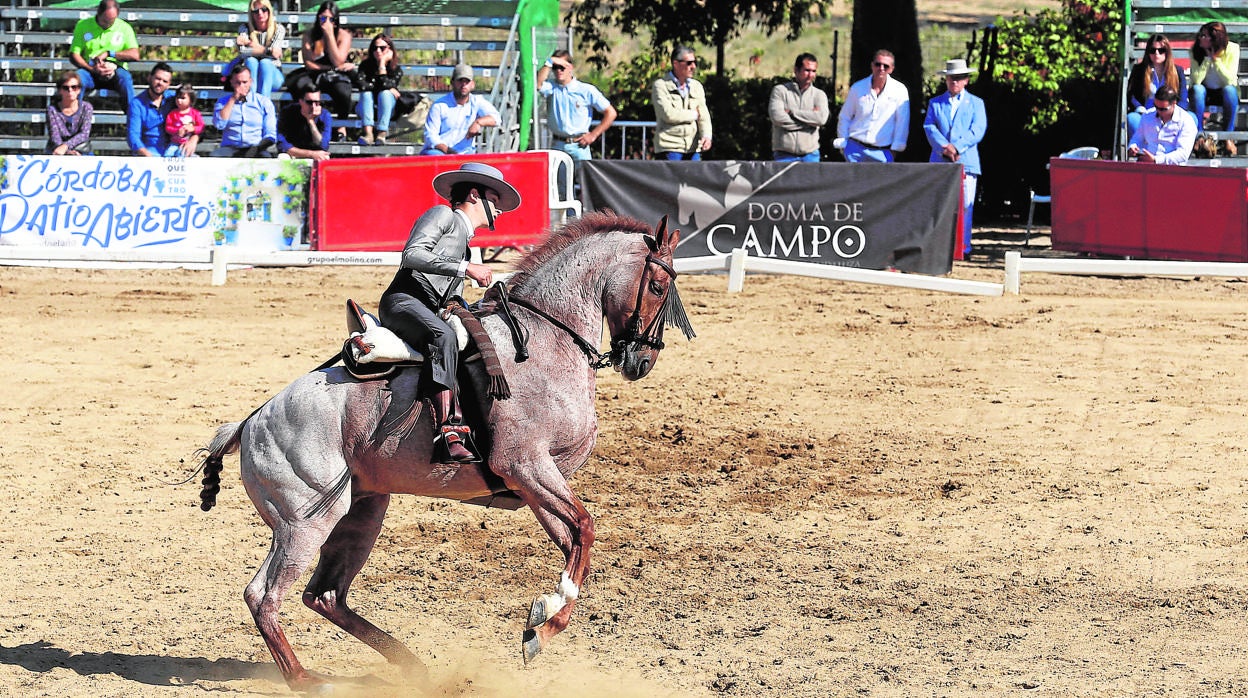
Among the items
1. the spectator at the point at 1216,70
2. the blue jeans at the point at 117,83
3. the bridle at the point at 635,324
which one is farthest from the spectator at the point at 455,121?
the bridle at the point at 635,324

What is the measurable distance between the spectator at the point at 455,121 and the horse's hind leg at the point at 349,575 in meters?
11.5

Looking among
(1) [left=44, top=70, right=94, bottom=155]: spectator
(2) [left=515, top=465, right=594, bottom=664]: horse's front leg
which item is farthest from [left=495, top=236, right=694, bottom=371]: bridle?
(1) [left=44, top=70, right=94, bottom=155]: spectator

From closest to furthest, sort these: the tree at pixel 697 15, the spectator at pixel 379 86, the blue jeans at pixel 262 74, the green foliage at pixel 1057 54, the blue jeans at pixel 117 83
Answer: the blue jeans at pixel 262 74, the spectator at pixel 379 86, the blue jeans at pixel 117 83, the green foliage at pixel 1057 54, the tree at pixel 697 15

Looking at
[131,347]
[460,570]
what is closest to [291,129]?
[131,347]

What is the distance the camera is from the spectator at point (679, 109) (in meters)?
17.7

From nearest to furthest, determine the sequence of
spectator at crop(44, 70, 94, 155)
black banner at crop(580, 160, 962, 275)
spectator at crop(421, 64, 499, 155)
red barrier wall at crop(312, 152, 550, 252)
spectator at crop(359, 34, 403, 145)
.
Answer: black banner at crop(580, 160, 962, 275) → red barrier wall at crop(312, 152, 550, 252) → spectator at crop(421, 64, 499, 155) → spectator at crop(44, 70, 94, 155) → spectator at crop(359, 34, 403, 145)

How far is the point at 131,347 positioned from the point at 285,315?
1.77 metres

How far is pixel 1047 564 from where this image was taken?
329 inches

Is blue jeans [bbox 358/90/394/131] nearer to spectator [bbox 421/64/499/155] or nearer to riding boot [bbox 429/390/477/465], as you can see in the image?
spectator [bbox 421/64/499/155]

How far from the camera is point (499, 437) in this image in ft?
21.6

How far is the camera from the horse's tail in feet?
22.6

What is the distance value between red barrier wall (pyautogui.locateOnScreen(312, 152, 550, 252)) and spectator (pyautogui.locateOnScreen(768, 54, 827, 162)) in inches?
117

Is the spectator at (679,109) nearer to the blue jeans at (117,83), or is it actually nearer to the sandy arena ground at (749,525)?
the sandy arena ground at (749,525)

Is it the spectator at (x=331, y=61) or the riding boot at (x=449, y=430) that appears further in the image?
the spectator at (x=331, y=61)
